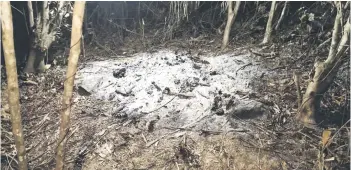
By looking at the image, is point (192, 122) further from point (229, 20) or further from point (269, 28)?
point (269, 28)

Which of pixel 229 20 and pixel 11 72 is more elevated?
pixel 229 20

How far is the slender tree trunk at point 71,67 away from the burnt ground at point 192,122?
0.34 meters

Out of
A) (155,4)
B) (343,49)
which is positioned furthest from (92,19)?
(343,49)

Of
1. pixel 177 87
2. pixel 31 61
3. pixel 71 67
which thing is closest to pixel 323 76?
pixel 177 87

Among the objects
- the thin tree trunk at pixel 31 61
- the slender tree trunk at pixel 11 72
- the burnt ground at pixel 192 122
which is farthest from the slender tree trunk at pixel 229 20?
the slender tree trunk at pixel 11 72

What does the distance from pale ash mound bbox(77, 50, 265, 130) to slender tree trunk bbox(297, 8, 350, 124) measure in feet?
1.25

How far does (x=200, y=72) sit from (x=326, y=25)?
1.46 m

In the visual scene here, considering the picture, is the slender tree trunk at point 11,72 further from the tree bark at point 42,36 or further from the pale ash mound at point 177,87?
Answer: the tree bark at point 42,36

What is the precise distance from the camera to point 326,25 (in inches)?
145

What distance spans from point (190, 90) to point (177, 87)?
137mm

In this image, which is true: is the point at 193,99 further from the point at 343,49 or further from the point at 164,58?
the point at 343,49

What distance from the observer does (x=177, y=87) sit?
11.0 feet

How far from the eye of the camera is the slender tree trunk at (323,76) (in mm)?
2708

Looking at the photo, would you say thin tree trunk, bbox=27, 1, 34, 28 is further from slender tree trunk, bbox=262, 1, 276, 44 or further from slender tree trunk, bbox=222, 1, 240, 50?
slender tree trunk, bbox=262, 1, 276, 44
